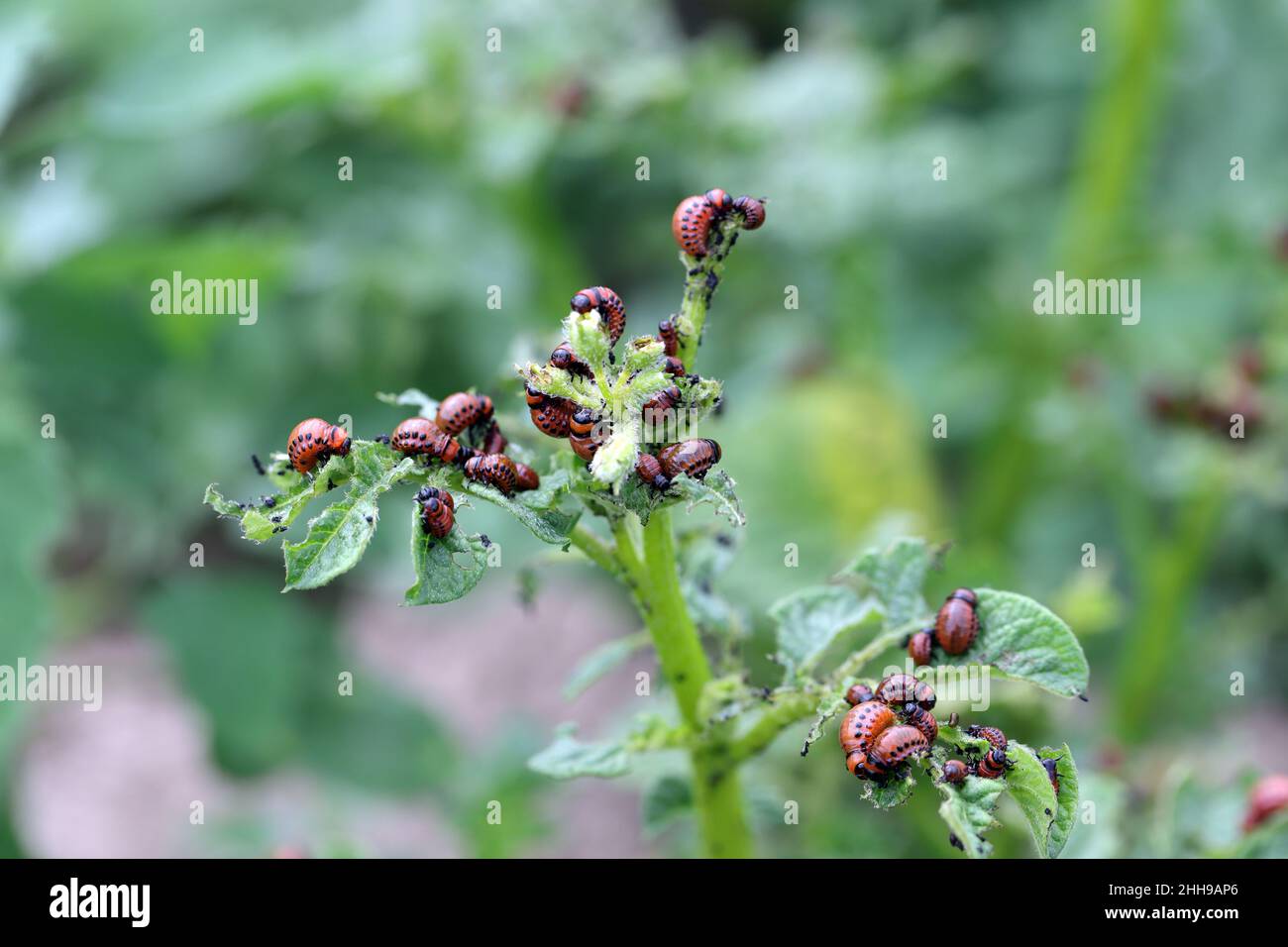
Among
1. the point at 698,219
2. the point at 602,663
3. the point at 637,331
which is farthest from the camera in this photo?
the point at 637,331

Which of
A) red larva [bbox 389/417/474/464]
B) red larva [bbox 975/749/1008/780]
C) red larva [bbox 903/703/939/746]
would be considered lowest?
red larva [bbox 975/749/1008/780]

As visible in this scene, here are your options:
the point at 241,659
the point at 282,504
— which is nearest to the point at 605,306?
the point at 282,504

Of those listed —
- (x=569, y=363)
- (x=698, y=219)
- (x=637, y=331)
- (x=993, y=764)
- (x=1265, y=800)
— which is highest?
(x=637, y=331)

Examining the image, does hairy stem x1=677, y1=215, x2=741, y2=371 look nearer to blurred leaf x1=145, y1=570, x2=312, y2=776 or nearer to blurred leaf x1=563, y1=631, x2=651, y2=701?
blurred leaf x1=563, y1=631, x2=651, y2=701

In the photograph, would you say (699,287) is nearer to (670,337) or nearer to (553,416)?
(670,337)

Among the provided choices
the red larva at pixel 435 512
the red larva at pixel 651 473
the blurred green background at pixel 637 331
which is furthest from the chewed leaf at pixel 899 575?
the blurred green background at pixel 637 331

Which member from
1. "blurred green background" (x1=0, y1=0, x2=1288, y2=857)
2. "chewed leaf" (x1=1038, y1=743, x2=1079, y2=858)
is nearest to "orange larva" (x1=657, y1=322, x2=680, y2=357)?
"chewed leaf" (x1=1038, y1=743, x2=1079, y2=858)

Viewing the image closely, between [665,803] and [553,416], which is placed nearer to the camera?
[553,416]
